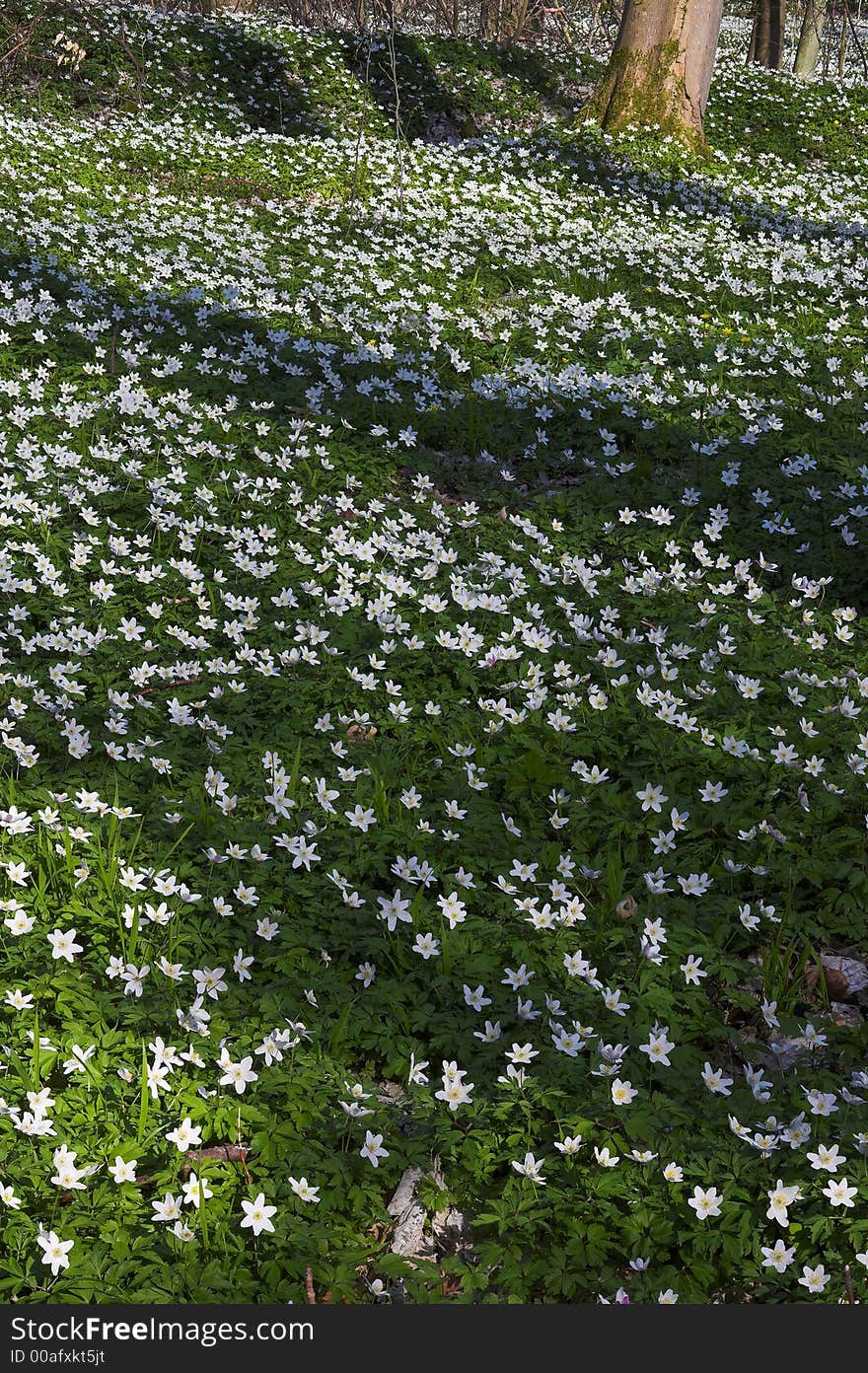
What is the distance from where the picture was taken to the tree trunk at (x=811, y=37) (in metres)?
21.3

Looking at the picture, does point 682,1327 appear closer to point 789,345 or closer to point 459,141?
point 789,345

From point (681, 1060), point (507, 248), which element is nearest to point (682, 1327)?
point (681, 1060)

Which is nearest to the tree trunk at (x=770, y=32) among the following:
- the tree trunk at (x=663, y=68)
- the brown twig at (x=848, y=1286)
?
the tree trunk at (x=663, y=68)

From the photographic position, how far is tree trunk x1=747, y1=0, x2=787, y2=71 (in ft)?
68.0

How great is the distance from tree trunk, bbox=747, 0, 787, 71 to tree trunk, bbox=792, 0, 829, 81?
2.19ft

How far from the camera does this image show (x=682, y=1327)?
7.55 feet

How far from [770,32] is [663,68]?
401 inches

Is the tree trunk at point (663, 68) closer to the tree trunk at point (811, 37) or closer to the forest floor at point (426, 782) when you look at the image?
the forest floor at point (426, 782)

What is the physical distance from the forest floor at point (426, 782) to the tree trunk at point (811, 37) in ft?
52.2

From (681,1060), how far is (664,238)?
1029 centimetres

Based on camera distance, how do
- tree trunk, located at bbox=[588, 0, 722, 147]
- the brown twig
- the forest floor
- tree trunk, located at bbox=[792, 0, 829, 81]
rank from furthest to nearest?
tree trunk, located at bbox=[792, 0, 829, 81] < tree trunk, located at bbox=[588, 0, 722, 147] < the forest floor < the brown twig

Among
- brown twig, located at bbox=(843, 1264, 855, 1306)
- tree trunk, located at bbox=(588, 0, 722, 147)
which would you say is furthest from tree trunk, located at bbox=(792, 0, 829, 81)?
brown twig, located at bbox=(843, 1264, 855, 1306)

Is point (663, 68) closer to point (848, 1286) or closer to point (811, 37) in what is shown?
point (811, 37)

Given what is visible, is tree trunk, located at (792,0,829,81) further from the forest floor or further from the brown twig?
the brown twig
